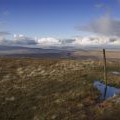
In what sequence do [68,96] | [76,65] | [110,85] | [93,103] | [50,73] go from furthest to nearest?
[76,65], [50,73], [110,85], [68,96], [93,103]

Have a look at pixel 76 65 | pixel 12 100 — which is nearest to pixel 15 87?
pixel 12 100

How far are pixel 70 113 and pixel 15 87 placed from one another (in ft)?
45.5

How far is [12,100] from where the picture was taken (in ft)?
116

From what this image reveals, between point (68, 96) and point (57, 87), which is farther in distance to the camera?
point (57, 87)

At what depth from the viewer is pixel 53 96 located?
35.9 metres

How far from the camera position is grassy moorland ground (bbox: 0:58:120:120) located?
30.1m

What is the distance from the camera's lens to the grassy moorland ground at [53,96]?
30094 millimetres

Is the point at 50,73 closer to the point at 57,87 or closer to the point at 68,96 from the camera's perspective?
the point at 57,87

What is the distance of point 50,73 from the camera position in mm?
50812

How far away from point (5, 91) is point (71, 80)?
10.2 m

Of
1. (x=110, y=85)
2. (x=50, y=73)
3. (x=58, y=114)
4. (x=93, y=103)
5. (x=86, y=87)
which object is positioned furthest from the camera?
(x=50, y=73)

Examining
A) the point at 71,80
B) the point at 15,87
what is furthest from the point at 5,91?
the point at 71,80

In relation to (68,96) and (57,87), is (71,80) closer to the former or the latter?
(57,87)

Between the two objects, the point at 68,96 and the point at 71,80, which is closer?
the point at 68,96
